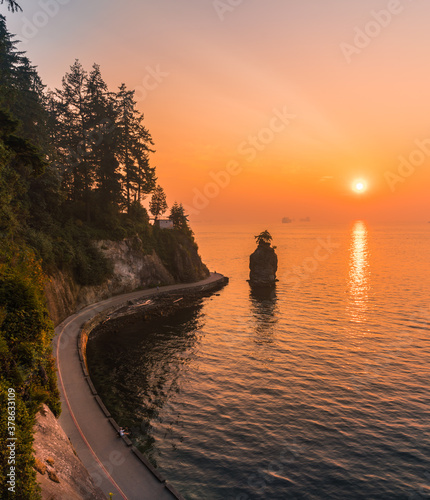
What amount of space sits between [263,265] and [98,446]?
68.6 m

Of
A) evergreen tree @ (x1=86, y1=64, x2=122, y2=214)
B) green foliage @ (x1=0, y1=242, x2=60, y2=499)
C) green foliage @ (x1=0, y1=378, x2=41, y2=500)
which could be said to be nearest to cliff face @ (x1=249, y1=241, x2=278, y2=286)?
evergreen tree @ (x1=86, y1=64, x2=122, y2=214)

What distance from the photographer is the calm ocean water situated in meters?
20.0

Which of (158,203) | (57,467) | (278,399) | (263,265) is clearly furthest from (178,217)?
(57,467)

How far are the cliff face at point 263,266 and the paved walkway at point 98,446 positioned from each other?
5798 centimetres

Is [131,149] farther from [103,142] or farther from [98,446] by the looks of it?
[98,446]

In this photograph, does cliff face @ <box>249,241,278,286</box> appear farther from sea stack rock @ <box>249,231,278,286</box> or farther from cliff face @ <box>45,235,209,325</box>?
cliff face @ <box>45,235,209,325</box>

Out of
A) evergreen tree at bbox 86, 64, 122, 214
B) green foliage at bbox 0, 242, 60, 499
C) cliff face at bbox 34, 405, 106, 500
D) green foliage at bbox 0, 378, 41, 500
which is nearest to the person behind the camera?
green foliage at bbox 0, 378, 41, 500

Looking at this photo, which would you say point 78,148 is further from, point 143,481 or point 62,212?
point 143,481

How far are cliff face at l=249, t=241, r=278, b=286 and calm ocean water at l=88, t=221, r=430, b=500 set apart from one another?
25997mm

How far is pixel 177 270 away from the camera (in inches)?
2940

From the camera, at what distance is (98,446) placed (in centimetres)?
1948

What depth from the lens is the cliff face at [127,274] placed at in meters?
42.8

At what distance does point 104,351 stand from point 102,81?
5281 centimetres

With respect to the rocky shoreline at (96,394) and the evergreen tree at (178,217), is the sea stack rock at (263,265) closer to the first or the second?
the rocky shoreline at (96,394)
